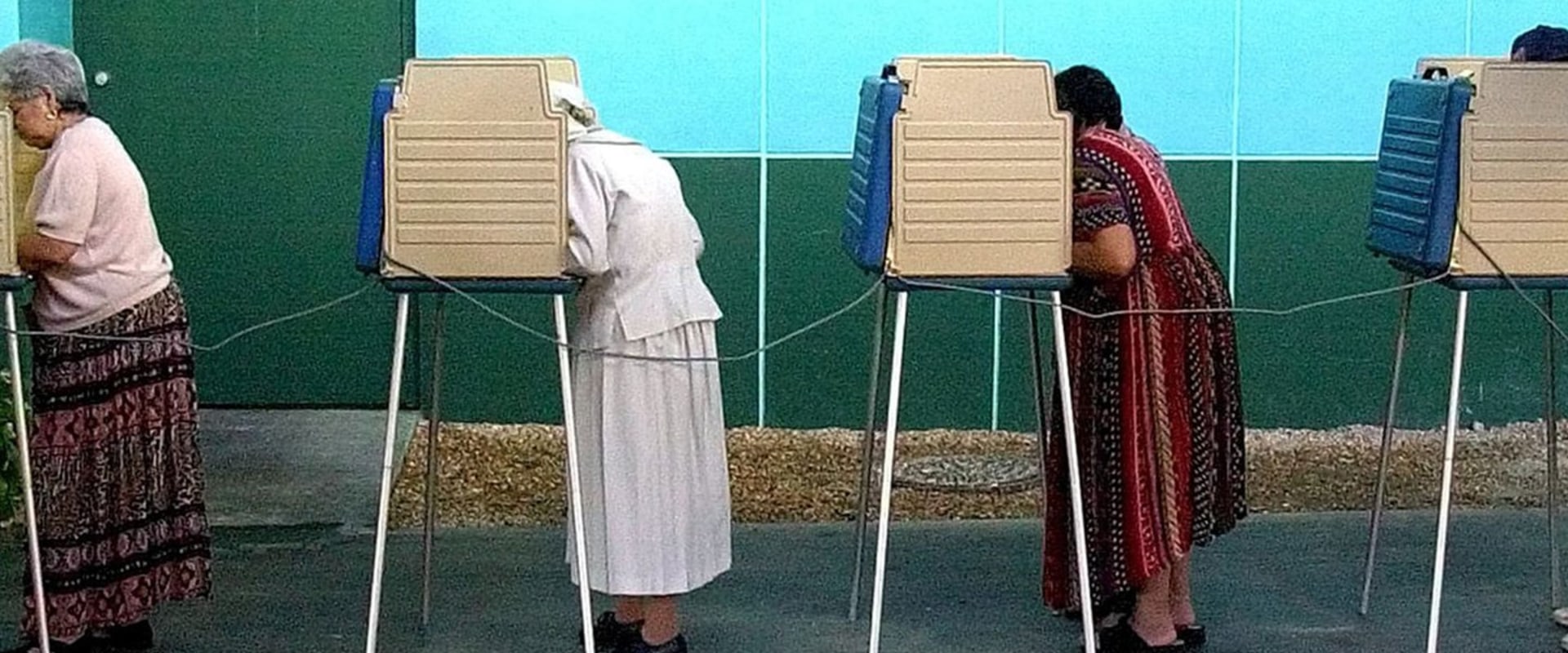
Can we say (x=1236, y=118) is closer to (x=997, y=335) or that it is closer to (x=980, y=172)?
(x=997, y=335)

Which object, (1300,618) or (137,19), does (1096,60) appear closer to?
(1300,618)

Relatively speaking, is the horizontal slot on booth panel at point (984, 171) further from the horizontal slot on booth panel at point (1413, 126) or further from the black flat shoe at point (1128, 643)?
the black flat shoe at point (1128, 643)

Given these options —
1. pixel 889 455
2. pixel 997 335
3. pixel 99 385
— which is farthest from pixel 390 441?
pixel 997 335

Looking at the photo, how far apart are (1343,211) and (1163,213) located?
2.77m

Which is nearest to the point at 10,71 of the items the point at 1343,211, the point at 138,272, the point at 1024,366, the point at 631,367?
the point at 138,272

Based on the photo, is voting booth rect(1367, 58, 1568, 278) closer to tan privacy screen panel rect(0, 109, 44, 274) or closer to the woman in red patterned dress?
the woman in red patterned dress

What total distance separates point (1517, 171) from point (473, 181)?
211 centimetres

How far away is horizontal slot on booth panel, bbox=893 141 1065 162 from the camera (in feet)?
15.2

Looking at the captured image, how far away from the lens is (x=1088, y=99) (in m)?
4.97

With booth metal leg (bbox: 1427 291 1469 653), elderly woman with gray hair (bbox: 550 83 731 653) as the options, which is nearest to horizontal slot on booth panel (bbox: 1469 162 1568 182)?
booth metal leg (bbox: 1427 291 1469 653)

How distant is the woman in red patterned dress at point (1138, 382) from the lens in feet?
16.1

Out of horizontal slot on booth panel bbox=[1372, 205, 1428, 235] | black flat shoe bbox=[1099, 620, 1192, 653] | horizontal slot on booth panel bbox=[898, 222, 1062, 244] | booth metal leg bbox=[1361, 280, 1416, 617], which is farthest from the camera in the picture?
booth metal leg bbox=[1361, 280, 1416, 617]

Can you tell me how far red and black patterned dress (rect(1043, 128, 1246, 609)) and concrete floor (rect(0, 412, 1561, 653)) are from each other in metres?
0.39

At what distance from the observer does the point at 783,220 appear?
7.52m
